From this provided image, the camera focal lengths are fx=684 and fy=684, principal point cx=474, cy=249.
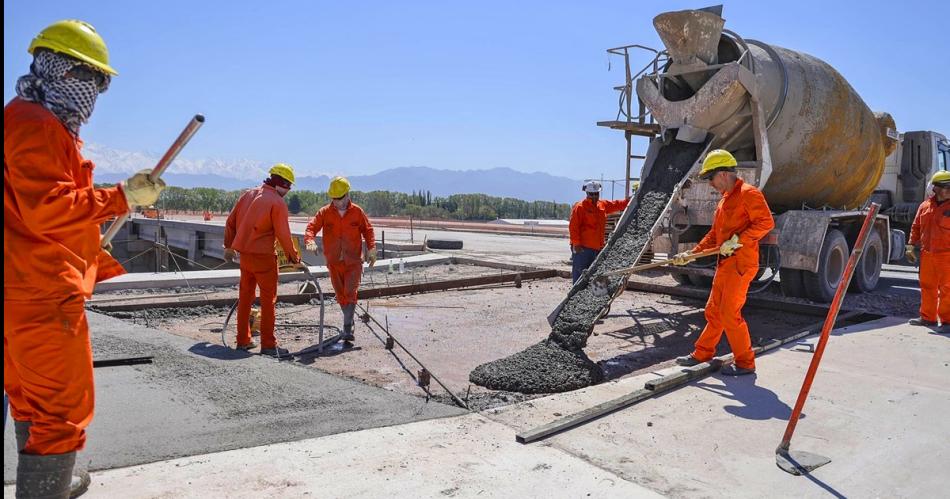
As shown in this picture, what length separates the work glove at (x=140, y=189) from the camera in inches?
106

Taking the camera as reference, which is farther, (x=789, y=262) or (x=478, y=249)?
(x=478, y=249)

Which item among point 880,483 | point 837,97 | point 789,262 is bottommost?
point 880,483

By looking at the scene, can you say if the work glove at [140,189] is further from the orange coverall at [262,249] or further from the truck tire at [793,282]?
the truck tire at [793,282]

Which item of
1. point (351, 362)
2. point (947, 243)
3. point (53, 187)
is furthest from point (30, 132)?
point (947, 243)

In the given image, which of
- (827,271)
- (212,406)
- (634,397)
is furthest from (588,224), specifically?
(212,406)

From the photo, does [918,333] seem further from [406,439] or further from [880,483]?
[406,439]

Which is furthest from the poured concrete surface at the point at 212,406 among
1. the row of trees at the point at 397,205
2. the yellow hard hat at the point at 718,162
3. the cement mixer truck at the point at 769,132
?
the row of trees at the point at 397,205

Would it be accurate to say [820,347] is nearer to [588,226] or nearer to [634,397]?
[634,397]

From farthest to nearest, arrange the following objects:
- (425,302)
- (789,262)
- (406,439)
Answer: (425,302)
(789,262)
(406,439)

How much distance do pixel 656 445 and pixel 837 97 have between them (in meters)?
6.83

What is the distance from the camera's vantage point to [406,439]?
3.78 meters

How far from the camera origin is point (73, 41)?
2.66 meters

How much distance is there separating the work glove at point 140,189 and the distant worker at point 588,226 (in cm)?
641

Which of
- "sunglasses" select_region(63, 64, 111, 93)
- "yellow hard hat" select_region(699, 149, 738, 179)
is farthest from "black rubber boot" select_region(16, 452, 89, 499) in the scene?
"yellow hard hat" select_region(699, 149, 738, 179)
